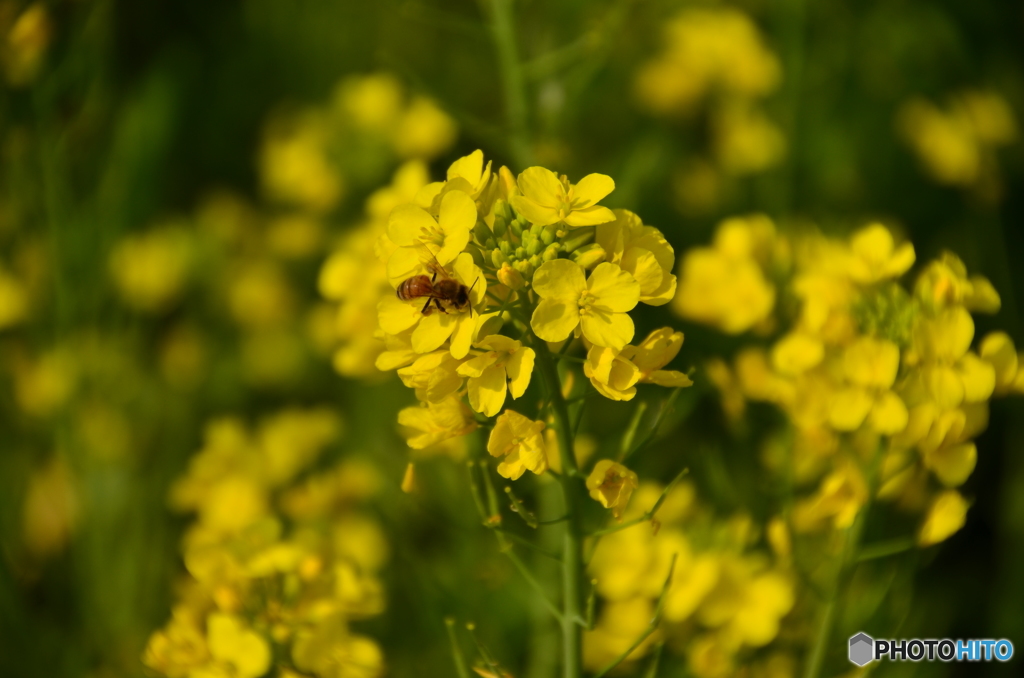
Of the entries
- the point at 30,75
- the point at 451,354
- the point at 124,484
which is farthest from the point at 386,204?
the point at 124,484

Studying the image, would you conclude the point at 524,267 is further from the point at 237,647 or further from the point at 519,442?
the point at 237,647

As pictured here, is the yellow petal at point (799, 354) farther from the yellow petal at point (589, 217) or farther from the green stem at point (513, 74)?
the green stem at point (513, 74)

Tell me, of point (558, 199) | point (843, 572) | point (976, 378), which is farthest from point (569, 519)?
point (976, 378)

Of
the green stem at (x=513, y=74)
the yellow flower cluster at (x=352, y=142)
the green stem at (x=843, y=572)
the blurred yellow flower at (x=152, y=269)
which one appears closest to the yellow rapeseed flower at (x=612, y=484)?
the green stem at (x=843, y=572)

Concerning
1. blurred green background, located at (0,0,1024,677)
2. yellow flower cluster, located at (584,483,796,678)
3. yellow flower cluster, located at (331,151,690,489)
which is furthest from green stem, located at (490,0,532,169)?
yellow flower cluster, located at (331,151,690,489)

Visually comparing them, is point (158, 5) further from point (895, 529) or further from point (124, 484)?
point (895, 529)
